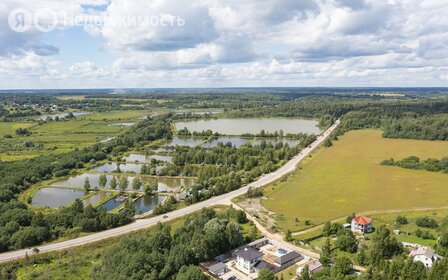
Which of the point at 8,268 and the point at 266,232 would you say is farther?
the point at 266,232

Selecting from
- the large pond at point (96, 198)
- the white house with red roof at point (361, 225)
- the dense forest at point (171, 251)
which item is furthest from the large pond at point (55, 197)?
the white house with red roof at point (361, 225)

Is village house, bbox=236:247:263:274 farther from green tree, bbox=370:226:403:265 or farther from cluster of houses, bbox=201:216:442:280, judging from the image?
green tree, bbox=370:226:403:265

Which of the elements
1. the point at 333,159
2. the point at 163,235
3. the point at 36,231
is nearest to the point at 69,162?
the point at 36,231

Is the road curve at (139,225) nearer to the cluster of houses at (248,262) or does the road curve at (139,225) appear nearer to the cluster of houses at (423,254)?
the cluster of houses at (248,262)

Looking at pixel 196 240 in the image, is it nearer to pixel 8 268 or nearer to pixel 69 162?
pixel 8 268

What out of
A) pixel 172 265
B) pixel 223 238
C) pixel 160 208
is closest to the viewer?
pixel 172 265

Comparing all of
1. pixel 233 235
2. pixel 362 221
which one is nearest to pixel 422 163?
pixel 362 221
